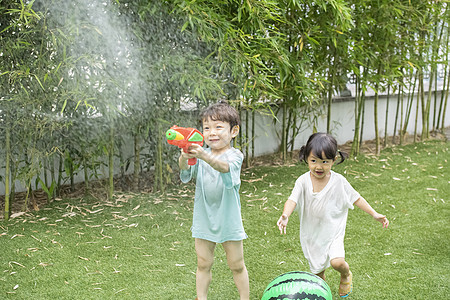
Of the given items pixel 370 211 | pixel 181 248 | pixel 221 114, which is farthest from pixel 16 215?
pixel 370 211

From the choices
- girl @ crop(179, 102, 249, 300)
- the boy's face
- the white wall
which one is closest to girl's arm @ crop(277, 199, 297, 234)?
girl @ crop(179, 102, 249, 300)

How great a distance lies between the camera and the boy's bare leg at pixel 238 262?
88.3 inches

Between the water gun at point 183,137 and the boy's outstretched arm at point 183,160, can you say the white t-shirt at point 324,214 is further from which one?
the water gun at point 183,137

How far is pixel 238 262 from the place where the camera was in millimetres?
2258

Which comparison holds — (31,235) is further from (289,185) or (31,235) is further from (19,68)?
(289,185)

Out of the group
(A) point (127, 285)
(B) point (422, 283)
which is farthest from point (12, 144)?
(B) point (422, 283)

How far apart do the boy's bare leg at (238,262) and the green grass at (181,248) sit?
28 cm

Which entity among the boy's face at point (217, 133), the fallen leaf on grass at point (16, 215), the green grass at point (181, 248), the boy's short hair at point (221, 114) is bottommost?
the green grass at point (181, 248)

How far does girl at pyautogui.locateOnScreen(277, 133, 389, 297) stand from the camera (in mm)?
2314

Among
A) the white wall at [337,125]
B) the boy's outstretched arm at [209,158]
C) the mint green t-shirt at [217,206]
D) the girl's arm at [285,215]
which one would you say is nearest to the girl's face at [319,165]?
the girl's arm at [285,215]

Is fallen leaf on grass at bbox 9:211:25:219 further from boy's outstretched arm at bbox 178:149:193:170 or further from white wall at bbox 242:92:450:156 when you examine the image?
white wall at bbox 242:92:450:156

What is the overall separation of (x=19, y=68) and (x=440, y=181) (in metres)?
3.77

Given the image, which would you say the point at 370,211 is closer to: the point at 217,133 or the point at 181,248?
the point at 217,133

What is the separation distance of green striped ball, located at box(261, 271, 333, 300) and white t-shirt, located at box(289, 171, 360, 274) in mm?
251
